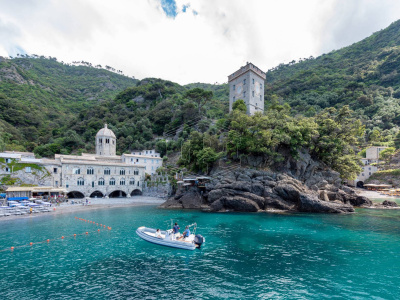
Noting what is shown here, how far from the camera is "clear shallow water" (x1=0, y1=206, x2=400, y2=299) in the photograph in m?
13.6

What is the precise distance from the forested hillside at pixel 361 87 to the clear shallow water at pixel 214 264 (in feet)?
223

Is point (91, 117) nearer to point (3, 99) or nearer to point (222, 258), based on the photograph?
point (3, 99)

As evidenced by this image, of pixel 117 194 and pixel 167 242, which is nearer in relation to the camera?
pixel 167 242

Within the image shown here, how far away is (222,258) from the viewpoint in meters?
18.9

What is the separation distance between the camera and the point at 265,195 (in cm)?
4159

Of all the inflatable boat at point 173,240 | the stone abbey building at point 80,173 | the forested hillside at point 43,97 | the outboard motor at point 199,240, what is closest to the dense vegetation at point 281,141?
the stone abbey building at point 80,173

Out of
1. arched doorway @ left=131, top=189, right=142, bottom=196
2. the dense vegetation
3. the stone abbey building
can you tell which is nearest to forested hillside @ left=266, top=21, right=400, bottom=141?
the dense vegetation

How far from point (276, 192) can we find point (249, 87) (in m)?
32.7

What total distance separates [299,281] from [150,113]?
9449 cm

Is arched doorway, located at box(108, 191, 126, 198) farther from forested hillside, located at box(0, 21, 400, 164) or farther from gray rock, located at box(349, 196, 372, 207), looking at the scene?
→ gray rock, located at box(349, 196, 372, 207)

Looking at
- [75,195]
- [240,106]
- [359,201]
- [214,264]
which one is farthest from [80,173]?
[359,201]

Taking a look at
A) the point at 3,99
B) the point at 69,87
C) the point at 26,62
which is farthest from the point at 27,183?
the point at 26,62

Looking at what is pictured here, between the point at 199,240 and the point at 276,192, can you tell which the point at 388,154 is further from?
the point at 199,240

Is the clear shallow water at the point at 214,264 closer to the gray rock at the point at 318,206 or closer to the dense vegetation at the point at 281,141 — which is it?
the gray rock at the point at 318,206
